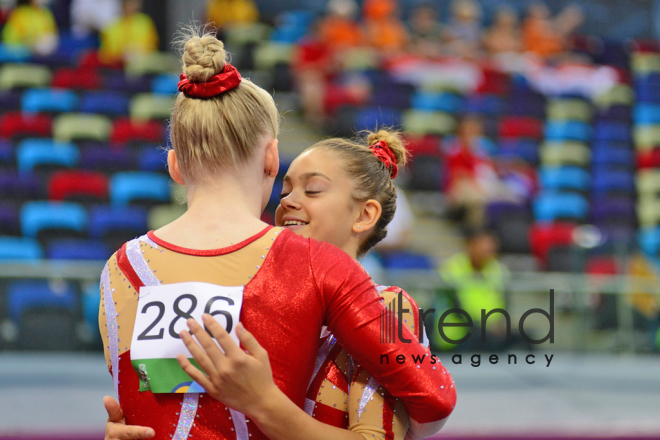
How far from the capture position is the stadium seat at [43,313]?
12.2 feet

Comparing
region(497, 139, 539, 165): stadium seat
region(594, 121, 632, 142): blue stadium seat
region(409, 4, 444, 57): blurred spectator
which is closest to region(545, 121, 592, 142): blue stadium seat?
region(594, 121, 632, 142): blue stadium seat

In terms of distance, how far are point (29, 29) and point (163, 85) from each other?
1.64 meters

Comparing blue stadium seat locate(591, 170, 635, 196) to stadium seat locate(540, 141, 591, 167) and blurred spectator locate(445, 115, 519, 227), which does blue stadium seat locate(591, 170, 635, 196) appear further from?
blurred spectator locate(445, 115, 519, 227)

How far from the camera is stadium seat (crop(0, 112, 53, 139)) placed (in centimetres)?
652

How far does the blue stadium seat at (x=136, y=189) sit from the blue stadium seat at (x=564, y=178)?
4.04m

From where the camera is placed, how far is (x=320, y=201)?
5.18 ft

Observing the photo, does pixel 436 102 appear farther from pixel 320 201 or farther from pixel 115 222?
pixel 320 201

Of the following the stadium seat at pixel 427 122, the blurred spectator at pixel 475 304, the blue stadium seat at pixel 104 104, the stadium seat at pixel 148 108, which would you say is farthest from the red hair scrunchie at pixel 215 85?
the stadium seat at pixel 427 122

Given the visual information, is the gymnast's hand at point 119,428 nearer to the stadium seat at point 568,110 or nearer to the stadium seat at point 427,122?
the stadium seat at point 427,122

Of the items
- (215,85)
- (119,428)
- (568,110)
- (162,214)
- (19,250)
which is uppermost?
(568,110)

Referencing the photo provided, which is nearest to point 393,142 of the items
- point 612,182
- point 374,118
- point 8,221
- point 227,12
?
point 8,221

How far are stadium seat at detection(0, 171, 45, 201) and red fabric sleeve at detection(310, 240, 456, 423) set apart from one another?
5.21 metres

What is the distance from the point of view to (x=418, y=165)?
275 inches

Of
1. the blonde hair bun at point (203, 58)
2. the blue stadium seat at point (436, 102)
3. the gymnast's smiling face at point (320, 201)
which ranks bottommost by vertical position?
the gymnast's smiling face at point (320, 201)
